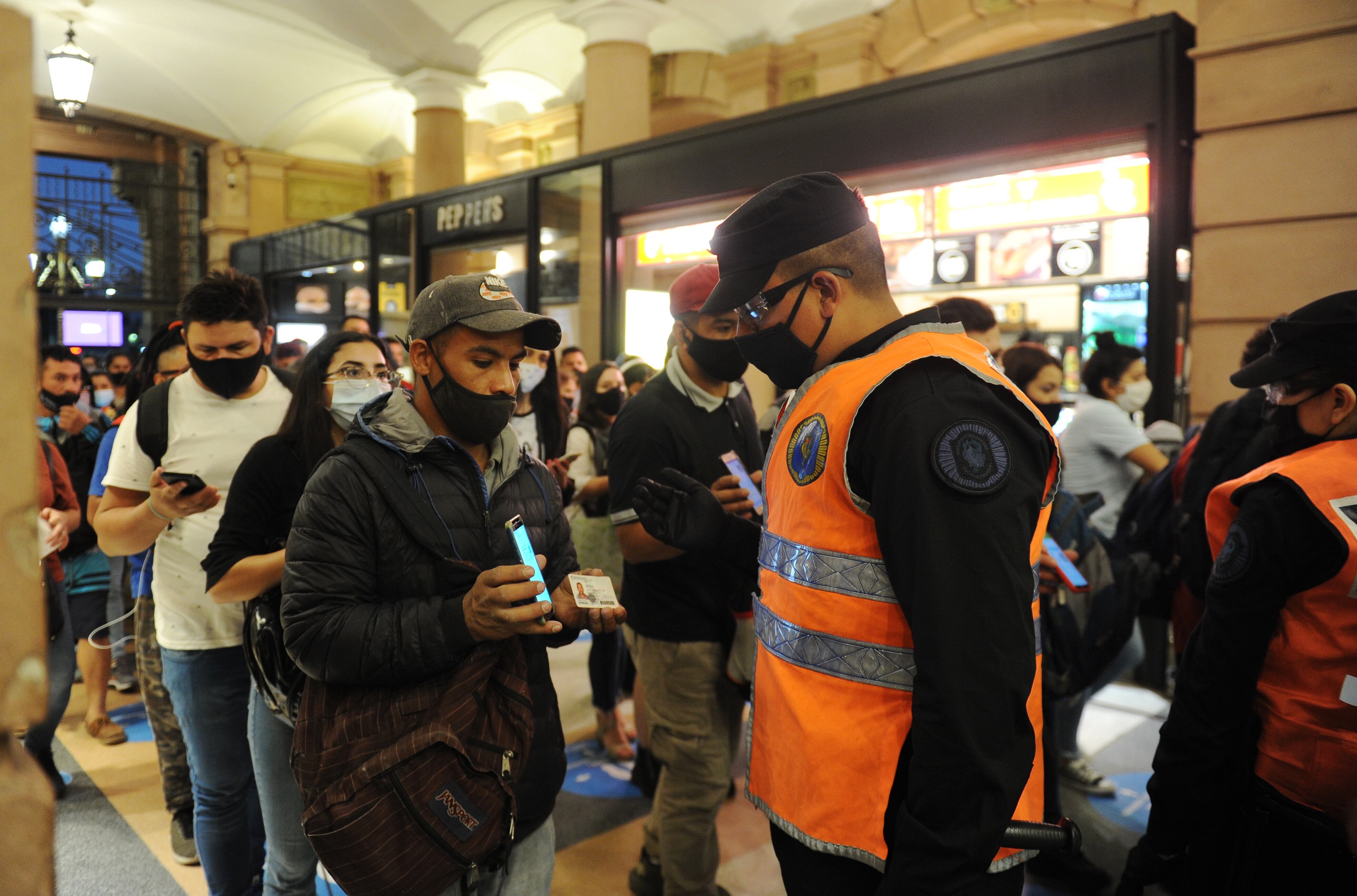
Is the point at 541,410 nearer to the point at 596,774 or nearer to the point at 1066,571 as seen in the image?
the point at 596,774

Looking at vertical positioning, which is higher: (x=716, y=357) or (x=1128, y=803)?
(x=716, y=357)

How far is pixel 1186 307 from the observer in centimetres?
502

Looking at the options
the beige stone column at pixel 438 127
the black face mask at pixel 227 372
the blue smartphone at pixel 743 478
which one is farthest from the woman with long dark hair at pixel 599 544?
the beige stone column at pixel 438 127

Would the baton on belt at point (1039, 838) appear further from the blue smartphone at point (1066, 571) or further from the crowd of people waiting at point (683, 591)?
the blue smartphone at point (1066, 571)

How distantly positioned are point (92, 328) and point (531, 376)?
55.2 feet

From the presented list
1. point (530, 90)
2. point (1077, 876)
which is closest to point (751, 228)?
point (1077, 876)

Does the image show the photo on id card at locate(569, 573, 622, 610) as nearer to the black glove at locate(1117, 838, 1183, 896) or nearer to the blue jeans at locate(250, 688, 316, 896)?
the blue jeans at locate(250, 688, 316, 896)

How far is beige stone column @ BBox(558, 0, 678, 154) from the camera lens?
9258mm

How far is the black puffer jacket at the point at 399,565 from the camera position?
1604 mm

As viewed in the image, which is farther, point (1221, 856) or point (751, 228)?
point (1221, 856)

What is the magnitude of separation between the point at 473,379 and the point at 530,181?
26.3 feet

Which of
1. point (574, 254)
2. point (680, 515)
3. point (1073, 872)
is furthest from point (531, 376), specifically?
point (574, 254)

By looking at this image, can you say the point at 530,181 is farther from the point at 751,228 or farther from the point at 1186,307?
the point at 751,228

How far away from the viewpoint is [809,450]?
147 cm
